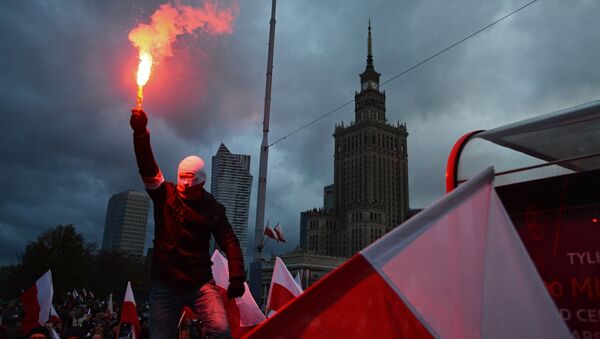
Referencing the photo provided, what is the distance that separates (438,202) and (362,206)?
399ft

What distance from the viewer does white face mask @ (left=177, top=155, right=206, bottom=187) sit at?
3.69 metres

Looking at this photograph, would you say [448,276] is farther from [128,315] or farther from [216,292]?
[128,315]

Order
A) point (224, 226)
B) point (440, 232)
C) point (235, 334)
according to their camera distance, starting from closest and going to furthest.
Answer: point (440, 232) → point (224, 226) → point (235, 334)

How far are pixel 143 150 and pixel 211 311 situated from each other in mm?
1353

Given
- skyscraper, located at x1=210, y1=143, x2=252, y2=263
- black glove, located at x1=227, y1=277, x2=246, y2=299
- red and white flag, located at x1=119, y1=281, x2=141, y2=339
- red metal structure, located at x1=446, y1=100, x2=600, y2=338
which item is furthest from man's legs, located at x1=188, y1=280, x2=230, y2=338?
skyscraper, located at x1=210, y1=143, x2=252, y2=263

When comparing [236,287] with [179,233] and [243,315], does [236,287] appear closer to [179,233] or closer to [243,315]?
[179,233]

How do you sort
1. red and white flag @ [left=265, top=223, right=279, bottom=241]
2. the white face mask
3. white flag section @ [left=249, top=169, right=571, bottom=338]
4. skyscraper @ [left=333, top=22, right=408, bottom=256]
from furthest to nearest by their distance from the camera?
skyscraper @ [left=333, top=22, right=408, bottom=256] → red and white flag @ [left=265, top=223, right=279, bottom=241] → the white face mask → white flag section @ [left=249, top=169, right=571, bottom=338]

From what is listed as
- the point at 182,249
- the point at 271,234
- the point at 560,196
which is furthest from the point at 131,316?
the point at 271,234

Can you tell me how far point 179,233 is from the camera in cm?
362

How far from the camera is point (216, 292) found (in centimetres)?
364

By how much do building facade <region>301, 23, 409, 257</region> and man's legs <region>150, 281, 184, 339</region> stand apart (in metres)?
118

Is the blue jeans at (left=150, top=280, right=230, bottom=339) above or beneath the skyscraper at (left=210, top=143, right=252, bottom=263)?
beneath

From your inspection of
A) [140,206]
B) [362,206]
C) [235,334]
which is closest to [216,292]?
[235,334]

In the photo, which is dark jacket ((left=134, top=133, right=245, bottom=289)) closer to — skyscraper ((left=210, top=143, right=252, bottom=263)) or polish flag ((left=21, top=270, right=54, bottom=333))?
polish flag ((left=21, top=270, right=54, bottom=333))
